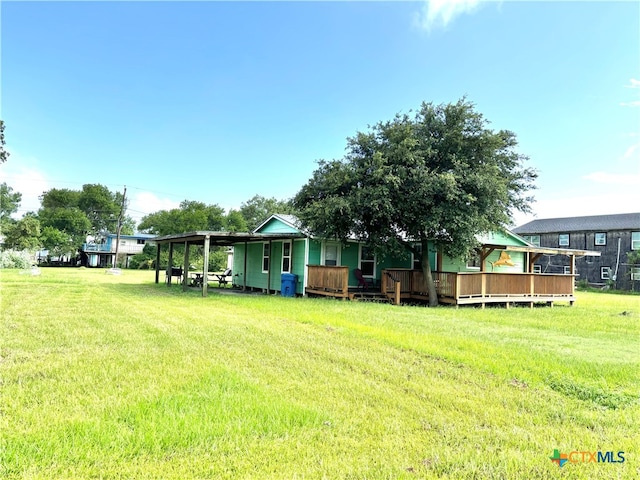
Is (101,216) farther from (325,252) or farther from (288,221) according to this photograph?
(325,252)

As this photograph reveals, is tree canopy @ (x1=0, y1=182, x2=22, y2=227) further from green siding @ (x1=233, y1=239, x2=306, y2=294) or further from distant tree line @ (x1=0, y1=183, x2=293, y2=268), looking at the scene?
green siding @ (x1=233, y1=239, x2=306, y2=294)

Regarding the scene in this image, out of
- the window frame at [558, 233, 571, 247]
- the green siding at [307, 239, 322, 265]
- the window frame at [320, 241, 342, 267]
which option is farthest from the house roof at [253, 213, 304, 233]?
the window frame at [558, 233, 571, 247]

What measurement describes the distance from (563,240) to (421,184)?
30.0 meters

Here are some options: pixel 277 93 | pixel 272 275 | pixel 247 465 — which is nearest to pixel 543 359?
pixel 247 465

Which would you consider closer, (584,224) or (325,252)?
(325,252)

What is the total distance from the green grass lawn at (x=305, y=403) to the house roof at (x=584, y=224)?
104ft

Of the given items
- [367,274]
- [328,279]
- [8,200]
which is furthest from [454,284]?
[8,200]

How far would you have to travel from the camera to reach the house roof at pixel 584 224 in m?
32.8

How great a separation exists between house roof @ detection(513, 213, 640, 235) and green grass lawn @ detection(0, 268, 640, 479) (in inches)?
1252

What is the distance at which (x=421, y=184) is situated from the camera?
Answer: 12.5m

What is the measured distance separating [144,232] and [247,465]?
2750 inches

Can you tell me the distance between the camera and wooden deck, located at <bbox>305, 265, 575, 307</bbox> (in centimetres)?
1388

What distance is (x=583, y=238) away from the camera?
113 ft

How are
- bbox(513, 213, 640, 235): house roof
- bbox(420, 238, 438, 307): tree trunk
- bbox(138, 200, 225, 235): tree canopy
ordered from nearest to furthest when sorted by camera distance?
bbox(420, 238, 438, 307): tree trunk → bbox(513, 213, 640, 235): house roof → bbox(138, 200, 225, 235): tree canopy
